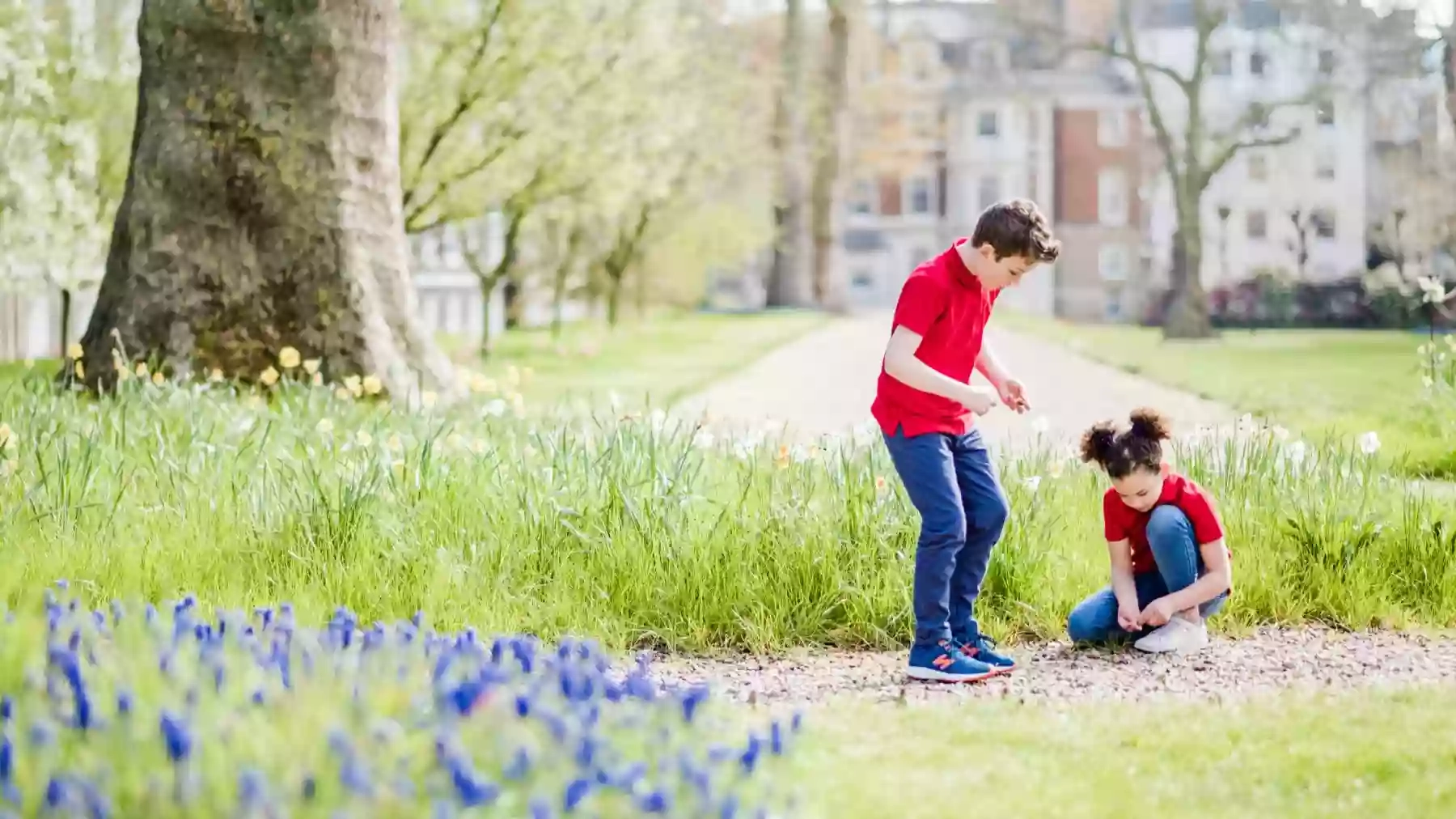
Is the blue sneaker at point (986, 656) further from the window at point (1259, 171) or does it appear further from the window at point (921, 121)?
the window at point (1259, 171)

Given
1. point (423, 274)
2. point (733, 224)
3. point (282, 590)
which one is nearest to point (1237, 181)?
point (733, 224)

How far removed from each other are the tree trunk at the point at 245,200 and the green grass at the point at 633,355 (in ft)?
3.20

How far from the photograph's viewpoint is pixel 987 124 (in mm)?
47031

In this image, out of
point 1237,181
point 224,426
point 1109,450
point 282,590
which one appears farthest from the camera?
point 1237,181

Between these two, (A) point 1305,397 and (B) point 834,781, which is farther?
(A) point 1305,397

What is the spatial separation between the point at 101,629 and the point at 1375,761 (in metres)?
2.50

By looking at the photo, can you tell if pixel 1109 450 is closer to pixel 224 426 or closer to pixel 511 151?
pixel 224 426

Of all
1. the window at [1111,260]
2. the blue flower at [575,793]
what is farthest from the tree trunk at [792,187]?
the blue flower at [575,793]

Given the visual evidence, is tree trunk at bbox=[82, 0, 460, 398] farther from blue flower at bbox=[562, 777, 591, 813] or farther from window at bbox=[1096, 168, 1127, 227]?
window at bbox=[1096, 168, 1127, 227]

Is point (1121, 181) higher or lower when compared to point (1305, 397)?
higher

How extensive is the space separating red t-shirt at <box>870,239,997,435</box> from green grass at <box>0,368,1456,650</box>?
79 centimetres

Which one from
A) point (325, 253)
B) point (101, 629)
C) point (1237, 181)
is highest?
point (1237, 181)

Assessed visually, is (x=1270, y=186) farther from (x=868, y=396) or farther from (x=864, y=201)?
(x=868, y=396)

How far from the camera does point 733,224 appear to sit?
25.8 m
